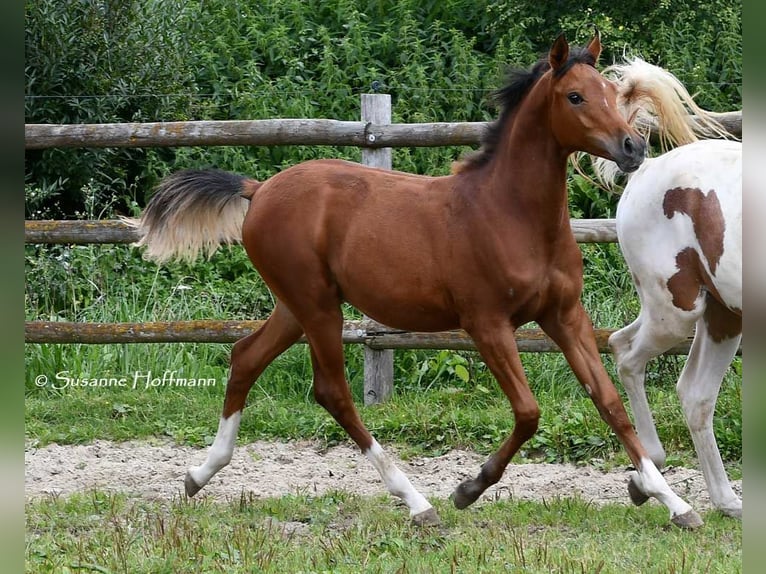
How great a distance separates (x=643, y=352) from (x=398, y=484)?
4.23ft

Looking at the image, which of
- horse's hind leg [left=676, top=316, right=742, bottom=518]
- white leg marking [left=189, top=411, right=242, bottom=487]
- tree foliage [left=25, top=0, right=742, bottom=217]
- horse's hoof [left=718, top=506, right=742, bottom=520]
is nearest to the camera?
horse's hoof [left=718, top=506, right=742, bottom=520]

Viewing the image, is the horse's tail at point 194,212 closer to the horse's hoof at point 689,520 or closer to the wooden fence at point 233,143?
the wooden fence at point 233,143

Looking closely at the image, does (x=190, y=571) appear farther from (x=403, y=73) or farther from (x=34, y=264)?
(x=403, y=73)

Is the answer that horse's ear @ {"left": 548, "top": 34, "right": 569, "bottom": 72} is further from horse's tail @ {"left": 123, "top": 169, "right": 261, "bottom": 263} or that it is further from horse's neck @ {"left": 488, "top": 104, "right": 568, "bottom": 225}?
horse's tail @ {"left": 123, "top": 169, "right": 261, "bottom": 263}

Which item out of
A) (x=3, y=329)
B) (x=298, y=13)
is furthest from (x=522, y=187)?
(x=298, y=13)

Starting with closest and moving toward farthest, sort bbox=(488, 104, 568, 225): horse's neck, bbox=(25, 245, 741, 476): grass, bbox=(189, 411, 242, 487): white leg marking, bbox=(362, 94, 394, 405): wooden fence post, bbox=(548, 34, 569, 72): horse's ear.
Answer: bbox=(548, 34, 569, 72): horse's ear
bbox=(488, 104, 568, 225): horse's neck
bbox=(189, 411, 242, 487): white leg marking
bbox=(25, 245, 741, 476): grass
bbox=(362, 94, 394, 405): wooden fence post

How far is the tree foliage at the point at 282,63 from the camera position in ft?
27.2

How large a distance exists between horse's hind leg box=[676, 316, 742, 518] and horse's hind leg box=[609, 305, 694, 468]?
139 millimetres

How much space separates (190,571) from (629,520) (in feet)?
6.17

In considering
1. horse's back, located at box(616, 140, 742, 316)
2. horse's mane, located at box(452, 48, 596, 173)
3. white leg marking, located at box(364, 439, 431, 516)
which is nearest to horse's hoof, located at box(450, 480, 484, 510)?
white leg marking, located at box(364, 439, 431, 516)

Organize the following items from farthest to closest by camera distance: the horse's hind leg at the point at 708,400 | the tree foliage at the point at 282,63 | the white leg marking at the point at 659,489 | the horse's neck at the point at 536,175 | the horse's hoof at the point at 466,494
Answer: the tree foliage at the point at 282,63
the horse's hind leg at the point at 708,400
the horse's hoof at the point at 466,494
the horse's neck at the point at 536,175
the white leg marking at the point at 659,489

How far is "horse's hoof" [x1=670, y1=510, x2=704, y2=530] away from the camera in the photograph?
12.7 feet

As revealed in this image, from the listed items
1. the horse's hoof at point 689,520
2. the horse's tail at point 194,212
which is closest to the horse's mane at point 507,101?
the horse's tail at point 194,212

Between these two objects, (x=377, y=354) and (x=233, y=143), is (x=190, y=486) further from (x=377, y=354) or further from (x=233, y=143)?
(x=233, y=143)
